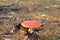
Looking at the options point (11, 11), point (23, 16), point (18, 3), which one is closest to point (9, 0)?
point (18, 3)

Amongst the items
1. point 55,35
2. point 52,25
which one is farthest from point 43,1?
point 55,35

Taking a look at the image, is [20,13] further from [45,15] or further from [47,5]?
[47,5]

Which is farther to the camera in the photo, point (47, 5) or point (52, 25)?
point (47, 5)

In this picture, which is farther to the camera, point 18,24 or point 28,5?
point 28,5

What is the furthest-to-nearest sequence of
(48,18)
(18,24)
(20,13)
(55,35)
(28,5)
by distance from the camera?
(28,5)
(20,13)
(48,18)
(18,24)
(55,35)

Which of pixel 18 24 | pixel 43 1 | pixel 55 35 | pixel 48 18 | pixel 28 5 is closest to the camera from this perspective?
pixel 55 35

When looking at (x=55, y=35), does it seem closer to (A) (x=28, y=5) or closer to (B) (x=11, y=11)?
(B) (x=11, y=11)
